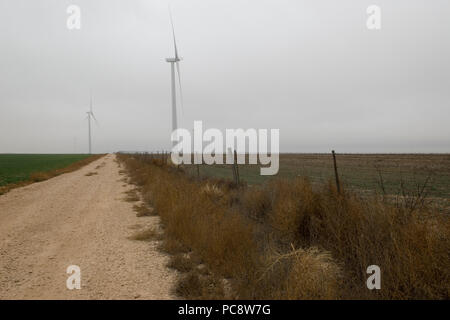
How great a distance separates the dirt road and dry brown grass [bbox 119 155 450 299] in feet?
2.13

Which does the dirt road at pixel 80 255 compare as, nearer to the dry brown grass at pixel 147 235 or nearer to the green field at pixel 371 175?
the dry brown grass at pixel 147 235

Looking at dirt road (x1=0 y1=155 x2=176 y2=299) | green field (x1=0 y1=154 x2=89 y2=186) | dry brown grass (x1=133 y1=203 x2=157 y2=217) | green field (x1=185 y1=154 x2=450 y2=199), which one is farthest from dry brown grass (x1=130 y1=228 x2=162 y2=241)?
green field (x1=0 y1=154 x2=89 y2=186)

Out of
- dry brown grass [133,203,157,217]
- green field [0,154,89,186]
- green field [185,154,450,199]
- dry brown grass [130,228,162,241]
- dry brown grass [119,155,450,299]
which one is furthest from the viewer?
green field [0,154,89,186]

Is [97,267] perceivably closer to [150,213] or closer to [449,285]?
[150,213]

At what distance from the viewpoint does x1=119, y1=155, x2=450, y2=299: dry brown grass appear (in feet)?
9.08

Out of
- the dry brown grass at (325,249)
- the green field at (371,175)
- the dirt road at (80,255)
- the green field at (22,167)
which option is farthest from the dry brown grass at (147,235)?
the green field at (22,167)

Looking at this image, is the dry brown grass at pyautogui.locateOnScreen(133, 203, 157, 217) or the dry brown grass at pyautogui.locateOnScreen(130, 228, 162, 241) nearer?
the dry brown grass at pyautogui.locateOnScreen(130, 228, 162, 241)

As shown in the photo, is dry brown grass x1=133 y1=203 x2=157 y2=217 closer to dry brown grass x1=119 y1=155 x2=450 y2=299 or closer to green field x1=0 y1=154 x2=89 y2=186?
dry brown grass x1=119 y1=155 x2=450 y2=299

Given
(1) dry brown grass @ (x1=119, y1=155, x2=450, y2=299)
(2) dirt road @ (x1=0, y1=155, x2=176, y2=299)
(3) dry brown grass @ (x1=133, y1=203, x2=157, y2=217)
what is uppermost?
(1) dry brown grass @ (x1=119, y1=155, x2=450, y2=299)

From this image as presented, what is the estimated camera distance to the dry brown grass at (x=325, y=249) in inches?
109

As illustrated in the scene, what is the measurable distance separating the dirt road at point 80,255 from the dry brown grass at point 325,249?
2.13ft

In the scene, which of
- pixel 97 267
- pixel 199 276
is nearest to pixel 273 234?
pixel 199 276

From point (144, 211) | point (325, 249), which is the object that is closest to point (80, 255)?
point (144, 211)
